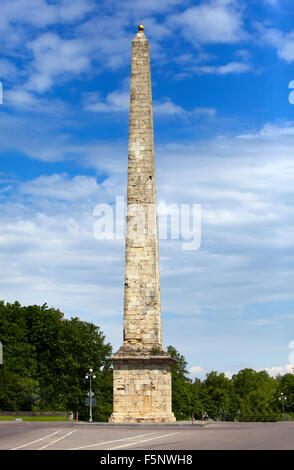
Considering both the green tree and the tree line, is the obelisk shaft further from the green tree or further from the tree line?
the green tree

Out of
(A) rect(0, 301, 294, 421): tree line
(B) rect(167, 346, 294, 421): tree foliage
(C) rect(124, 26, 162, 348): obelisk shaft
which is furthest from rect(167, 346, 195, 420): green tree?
(C) rect(124, 26, 162, 348): obelisk shaft

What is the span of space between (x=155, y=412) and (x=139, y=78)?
61.5 feet

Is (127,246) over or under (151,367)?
over

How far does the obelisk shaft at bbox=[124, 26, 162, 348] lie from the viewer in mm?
34344

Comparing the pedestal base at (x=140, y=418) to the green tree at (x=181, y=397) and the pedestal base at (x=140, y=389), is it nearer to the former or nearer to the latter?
the pedestal base at (x=140, y=389)

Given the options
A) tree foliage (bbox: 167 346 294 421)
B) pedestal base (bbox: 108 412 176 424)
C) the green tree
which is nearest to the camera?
pedestal base (bbox: 108 412 176 424)

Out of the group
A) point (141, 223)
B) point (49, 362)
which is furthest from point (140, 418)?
point (49, 362)

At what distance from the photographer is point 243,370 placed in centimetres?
15625

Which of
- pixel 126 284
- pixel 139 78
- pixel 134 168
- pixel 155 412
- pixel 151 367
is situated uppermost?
pixel 139 78

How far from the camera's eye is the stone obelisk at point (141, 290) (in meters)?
32.8

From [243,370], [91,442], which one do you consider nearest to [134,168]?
[91,442]

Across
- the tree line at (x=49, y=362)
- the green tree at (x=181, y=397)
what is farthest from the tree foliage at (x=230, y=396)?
the tree line at (x=49, y=362)
